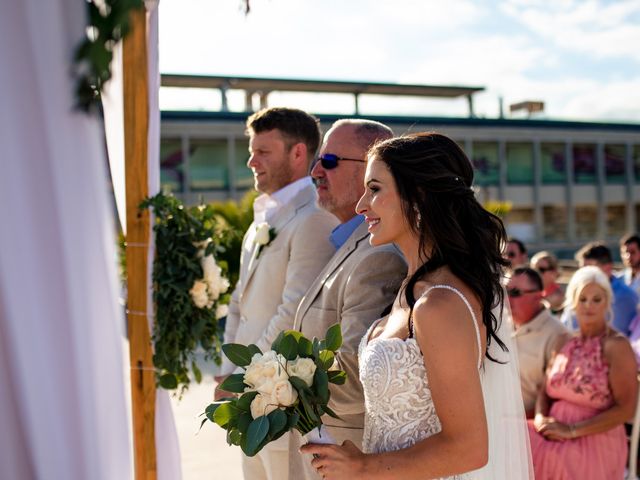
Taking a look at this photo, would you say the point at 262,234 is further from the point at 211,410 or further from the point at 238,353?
the point at 211,410

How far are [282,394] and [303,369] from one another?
0.12 m

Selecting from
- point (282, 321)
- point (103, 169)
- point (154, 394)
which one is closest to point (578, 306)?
point (282, 321)

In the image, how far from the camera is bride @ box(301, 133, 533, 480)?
221 cm

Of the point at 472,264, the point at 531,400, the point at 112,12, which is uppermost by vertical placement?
the point at 112,12

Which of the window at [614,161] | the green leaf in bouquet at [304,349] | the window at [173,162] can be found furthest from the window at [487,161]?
the green leaf in bouquet at [304,349]

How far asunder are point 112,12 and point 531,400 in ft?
14.3

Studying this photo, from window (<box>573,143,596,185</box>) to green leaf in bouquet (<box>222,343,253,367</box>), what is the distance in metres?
38.5

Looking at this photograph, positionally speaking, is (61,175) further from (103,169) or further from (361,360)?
(361,360)

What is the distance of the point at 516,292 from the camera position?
17.7 ft

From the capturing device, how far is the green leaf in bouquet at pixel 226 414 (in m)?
2.46

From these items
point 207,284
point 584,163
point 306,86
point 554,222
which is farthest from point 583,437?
point 584,163

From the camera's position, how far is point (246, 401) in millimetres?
2443

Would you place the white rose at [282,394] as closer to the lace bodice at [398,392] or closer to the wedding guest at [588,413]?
the lace bodice at [398,392]

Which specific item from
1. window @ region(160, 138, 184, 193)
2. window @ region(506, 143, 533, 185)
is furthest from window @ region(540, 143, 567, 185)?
window @ region(160, 138, 184, 193)
